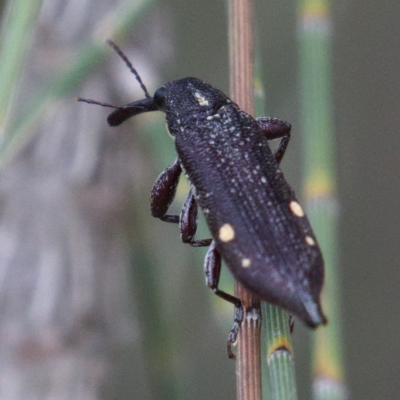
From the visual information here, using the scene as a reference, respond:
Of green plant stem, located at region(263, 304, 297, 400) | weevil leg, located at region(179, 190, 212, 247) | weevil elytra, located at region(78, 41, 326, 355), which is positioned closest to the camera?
green plant stem, located at region(263, 304, 297, 400)

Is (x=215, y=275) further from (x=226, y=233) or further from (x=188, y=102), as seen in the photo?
(x=188, y=102)

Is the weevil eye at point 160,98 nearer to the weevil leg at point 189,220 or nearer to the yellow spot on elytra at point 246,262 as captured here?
the weevil leg at point 189,220

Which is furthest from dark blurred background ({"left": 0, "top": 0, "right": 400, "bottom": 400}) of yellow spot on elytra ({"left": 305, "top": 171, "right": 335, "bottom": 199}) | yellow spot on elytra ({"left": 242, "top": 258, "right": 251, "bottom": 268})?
yellow spot on elytra ({"left": 305, "top": 171, "right": 335, "bottom": 199})

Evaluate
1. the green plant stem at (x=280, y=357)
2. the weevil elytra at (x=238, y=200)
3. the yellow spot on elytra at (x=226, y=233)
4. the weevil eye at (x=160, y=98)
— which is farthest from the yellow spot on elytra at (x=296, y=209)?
the weevil eye at (x=160, y=98)

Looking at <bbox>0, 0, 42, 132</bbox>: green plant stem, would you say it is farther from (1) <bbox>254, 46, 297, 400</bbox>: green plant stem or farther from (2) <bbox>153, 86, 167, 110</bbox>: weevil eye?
(2) <bbox>153, 86, 167, 110</bbox>: weevil eye

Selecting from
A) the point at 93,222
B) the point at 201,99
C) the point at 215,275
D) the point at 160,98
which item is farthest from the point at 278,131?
the point at 93,222

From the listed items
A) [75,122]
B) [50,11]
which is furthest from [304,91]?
[50,11]

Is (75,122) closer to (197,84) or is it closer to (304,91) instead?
(197,84)
